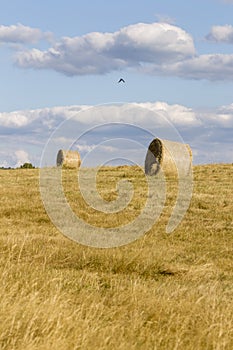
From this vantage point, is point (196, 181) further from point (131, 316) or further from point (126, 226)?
point (131, 316)

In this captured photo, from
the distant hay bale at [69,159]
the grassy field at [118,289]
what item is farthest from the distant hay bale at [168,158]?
the grassy field at [118,289]

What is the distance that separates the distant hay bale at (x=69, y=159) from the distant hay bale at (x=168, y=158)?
808 centimetres

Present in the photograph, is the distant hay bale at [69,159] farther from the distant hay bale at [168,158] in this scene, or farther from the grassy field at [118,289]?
the grassy field at [118,289]

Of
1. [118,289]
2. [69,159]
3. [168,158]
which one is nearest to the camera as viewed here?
[118,289]

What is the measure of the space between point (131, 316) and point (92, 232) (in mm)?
8236

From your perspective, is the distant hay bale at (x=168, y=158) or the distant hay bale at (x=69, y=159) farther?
the distant hay bale at (x=69, y=159)

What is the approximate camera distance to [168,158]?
1244 inches

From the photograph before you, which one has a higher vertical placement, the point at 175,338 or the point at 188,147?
the point at 188,147

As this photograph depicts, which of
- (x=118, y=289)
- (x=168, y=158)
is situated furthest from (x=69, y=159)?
(x=118, y=289)

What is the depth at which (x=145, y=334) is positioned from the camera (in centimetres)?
582

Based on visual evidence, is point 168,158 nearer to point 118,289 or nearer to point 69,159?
point 69,159

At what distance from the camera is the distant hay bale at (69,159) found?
39.6 meters

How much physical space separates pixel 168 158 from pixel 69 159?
400 inches

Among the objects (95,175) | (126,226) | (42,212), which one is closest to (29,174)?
(95,175)
